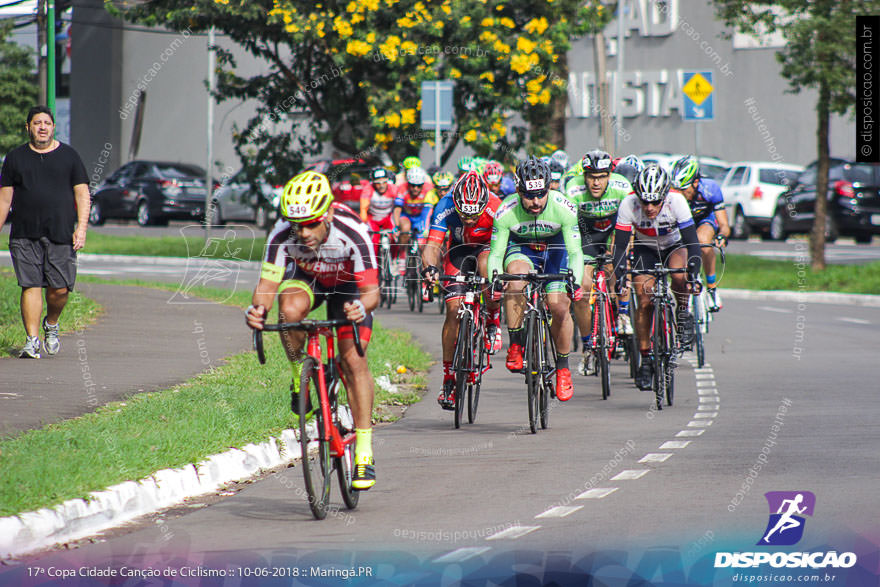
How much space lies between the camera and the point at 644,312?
42.5 feet

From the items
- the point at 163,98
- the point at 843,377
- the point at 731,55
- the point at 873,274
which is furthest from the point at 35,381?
the point at 163,98

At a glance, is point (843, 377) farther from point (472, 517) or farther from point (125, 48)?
point (125, 48)

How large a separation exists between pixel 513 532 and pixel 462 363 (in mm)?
4174

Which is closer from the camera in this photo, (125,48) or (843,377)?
(843,377)

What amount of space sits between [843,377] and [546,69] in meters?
16.3

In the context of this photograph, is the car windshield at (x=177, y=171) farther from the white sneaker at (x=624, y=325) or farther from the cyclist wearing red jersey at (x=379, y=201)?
the white sneaker at (x=624, y=325)

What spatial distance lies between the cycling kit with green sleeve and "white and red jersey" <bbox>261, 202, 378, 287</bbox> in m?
3.17

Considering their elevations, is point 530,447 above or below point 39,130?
below

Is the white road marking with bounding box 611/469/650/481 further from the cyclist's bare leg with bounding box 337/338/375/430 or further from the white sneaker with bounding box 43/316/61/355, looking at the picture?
the white sneaker with bounding box 43/316/61/355

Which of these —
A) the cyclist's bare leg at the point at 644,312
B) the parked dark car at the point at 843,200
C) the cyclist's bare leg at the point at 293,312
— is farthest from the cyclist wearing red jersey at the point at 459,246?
the parked dark car at the point at 843,200

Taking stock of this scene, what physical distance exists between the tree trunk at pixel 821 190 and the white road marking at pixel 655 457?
57.2 ft

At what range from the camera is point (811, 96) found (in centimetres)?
4216

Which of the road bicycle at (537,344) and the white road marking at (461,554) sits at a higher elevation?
the road bicycle at (537,344)

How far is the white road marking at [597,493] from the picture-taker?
27.2ft
